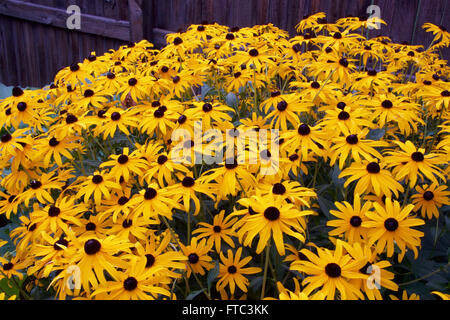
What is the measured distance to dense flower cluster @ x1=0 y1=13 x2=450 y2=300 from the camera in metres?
1.12

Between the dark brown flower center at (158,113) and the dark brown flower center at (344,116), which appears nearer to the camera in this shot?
the dark brown flower center at (344,116)

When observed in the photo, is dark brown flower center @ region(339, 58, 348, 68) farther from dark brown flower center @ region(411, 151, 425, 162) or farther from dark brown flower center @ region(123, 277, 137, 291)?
dark brown flower center @ region(123, 277, 137, 291)

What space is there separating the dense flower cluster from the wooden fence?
230 cm

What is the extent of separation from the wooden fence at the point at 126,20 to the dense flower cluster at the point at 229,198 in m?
2.30

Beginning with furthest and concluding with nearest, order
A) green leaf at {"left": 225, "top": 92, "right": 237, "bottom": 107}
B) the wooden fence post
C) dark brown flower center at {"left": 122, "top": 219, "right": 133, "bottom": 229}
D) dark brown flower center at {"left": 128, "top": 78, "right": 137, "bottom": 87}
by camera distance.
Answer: the wooden fence post, green leaf at {"left": 225, "top": 92, "right": 237, "bottom": 107}, dark brown flower center at {"left": 128, "top": 78, "right": 137, "bottom": 87}, dark brown flower center at {"left": 122, "top": 219, "right": 133, "bottom": 229}

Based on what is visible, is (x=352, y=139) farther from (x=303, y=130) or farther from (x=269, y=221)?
(x=269, y=221)

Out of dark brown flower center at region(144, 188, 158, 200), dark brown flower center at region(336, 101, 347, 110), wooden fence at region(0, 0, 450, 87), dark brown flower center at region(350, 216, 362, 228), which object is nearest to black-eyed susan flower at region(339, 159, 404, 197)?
dark brown flower center at region(350, 216, 362, 228)

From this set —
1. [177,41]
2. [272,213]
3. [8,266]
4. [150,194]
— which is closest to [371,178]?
[272,213]

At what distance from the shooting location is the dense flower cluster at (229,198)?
1122mm

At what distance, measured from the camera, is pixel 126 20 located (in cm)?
607

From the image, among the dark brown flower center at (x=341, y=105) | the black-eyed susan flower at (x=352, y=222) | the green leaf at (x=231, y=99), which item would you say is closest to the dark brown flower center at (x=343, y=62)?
the dark brown flower center at (x=341, y=105)

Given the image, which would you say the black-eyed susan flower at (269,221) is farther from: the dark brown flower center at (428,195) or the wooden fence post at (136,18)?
the wooden fence post at (136,18)
